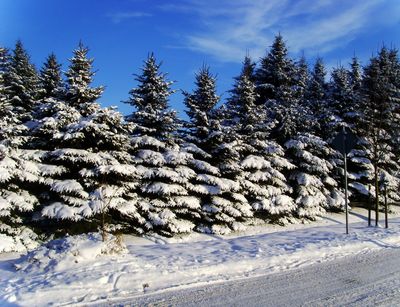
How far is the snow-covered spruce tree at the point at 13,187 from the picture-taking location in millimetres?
11586

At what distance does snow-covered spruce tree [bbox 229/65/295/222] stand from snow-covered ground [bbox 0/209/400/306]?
6.58 meters

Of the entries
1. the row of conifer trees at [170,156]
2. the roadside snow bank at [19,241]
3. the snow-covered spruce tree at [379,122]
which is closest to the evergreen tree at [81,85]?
the row of conifer trees at [170,156]

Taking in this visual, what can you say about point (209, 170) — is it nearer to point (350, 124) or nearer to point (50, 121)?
point (50, 121)

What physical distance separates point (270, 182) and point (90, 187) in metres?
8.51

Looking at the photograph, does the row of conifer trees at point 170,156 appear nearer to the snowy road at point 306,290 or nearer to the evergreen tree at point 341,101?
the evergreen tree at point 341,101

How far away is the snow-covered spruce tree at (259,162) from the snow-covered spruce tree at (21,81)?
1118 centimetres

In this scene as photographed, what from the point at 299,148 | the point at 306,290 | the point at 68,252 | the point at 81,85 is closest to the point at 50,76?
the point at 81,85

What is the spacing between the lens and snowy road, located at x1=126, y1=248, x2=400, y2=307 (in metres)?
5.59

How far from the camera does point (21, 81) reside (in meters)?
22.2

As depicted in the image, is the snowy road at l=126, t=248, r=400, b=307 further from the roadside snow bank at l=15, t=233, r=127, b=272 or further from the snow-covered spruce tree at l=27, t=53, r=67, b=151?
the snow-covered spruce tree at l=27, t=53, r=67, b=151

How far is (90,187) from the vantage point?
1341cm

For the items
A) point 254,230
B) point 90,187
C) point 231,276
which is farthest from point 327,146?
point 231,276

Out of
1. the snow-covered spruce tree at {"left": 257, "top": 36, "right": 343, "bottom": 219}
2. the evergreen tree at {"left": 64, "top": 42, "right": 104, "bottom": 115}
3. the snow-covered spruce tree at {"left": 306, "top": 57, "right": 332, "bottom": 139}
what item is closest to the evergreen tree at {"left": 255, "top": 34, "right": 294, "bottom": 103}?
the snow-covered spruce tree at {"left": 257, "top": 36, "right": 343, "bottom": 219}

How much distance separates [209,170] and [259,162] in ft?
8.88
